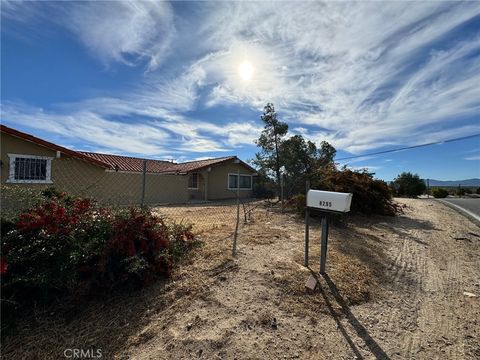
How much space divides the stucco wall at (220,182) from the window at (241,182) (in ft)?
1.06

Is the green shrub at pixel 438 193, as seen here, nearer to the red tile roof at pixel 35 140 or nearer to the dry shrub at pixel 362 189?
the dry shrub at pixel 362 189

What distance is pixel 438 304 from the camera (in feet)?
10.7

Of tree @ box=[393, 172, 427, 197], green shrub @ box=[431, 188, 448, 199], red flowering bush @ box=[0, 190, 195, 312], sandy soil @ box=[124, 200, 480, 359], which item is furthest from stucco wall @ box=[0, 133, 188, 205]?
green shrub @ box=[431, 188, 448, 199]

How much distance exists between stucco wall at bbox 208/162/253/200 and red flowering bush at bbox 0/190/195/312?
15.6m

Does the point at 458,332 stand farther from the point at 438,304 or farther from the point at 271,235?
the point at 271,235

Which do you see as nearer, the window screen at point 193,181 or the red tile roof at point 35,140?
the red tile roof at point 35,140

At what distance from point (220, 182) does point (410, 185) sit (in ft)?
59.6

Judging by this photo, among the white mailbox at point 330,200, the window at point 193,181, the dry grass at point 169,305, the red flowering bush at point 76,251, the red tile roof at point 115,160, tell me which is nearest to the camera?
the dry grass at point 169,305

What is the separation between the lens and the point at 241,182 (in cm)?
2169

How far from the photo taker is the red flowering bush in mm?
2826

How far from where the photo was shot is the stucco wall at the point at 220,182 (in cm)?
1937

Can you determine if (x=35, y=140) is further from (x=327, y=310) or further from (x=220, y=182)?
(x=327, y=310)

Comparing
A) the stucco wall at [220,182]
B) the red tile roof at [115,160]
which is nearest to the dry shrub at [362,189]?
the red tile roof at [115,160]

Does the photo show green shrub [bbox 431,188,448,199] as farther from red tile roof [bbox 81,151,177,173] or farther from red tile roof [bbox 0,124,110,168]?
red tile roof [bbox 0,124,110,168]
